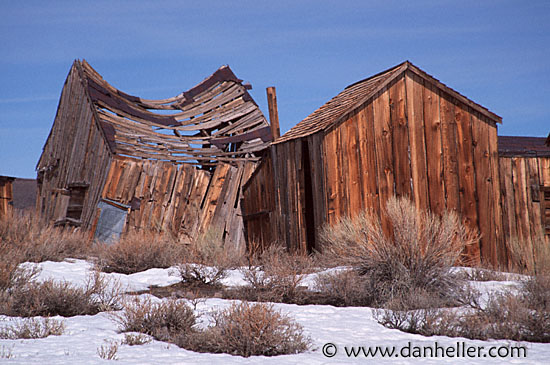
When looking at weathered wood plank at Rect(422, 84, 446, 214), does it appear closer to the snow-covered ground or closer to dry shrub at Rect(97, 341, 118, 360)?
the snow-covered ground

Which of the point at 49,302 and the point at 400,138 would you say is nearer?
the point at 49,302

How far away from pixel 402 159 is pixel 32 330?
7680mm

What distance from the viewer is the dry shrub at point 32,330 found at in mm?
5520

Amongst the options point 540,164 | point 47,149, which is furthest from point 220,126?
point 540,164

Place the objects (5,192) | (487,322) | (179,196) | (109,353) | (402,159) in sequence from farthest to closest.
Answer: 1. (5,192)
2. (179,196)
3. (402,159)
4. (487,322)
5. (109,353)

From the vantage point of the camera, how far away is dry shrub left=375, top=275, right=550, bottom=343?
5.91m

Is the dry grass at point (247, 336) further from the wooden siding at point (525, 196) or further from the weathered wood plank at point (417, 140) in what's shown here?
the wooden siding at point (525, 196)

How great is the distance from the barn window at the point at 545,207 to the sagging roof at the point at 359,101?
2103 mm

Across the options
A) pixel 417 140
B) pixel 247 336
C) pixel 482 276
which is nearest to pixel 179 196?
pixel 417 140

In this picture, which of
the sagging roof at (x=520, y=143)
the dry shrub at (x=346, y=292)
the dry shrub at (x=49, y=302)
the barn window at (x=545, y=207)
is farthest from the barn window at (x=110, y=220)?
the sagging roof at (x=520, y=143)

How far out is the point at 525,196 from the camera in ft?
39.6

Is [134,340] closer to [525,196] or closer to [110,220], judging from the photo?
[525,196]

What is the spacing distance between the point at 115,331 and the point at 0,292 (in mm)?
2058

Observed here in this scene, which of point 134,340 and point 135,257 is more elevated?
point 135,257
